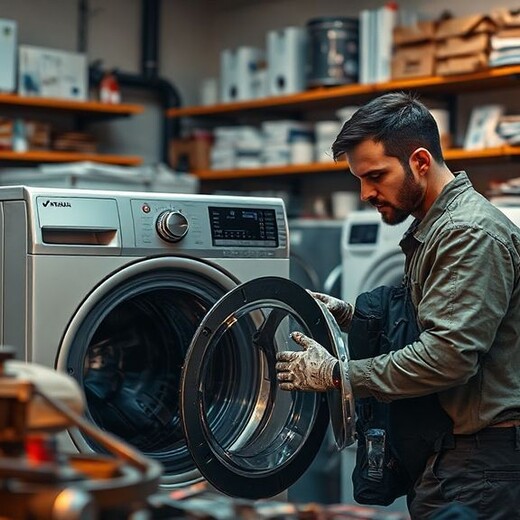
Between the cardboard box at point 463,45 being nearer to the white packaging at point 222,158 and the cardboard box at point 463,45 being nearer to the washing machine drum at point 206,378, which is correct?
the white packaging at point 222,158

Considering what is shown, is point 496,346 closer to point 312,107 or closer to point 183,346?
point 183,346

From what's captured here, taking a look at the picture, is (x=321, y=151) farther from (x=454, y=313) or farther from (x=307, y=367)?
(x=454, y=313)

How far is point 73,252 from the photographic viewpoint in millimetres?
2715

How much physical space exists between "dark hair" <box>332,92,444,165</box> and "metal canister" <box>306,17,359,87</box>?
10.3ft

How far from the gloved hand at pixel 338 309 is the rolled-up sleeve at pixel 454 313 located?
0.45 meters

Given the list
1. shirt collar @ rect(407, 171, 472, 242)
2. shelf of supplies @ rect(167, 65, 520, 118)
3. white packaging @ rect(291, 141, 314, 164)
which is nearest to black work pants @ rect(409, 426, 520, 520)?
shirt collar @ rect(407, 171, 472, 242)

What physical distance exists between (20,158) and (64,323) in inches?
124

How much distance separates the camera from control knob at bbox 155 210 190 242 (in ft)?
9.46

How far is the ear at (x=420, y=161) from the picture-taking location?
8.50 feet

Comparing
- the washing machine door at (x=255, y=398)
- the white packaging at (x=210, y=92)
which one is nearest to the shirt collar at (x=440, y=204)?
the washing machine door at (x=255, y=398)

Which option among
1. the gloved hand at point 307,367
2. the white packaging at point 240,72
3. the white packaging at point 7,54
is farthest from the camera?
the white packaging at point 240,72

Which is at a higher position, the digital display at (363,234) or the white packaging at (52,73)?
the white packaging at (52,73)

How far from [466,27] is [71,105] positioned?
205cm

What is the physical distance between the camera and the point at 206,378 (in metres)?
3.10
